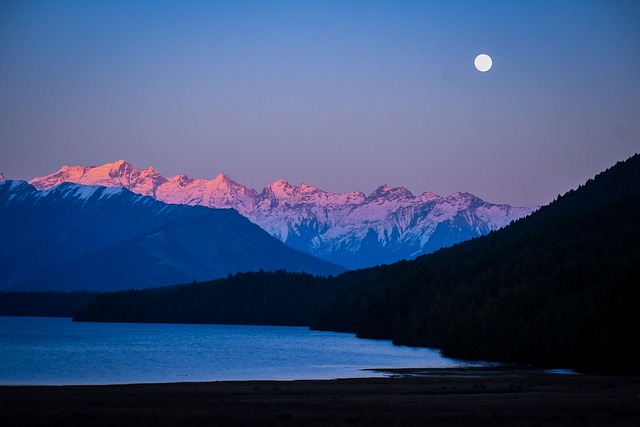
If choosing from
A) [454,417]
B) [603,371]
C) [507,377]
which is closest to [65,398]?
[454,417]

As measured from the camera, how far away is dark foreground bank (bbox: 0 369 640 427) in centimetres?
4872

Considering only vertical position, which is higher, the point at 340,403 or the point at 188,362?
the point at 188,362

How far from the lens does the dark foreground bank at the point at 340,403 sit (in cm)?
4872

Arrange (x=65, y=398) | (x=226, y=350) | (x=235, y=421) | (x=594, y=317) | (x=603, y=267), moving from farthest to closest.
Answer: (x=226, y=350) → (x=603, y=267) → (x=594, y=317) → (x=65, y=398) → (x=235, y=421)

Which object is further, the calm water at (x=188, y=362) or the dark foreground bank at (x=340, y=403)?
the calm water at (x=188, y=362)

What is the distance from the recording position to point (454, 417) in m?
50.2

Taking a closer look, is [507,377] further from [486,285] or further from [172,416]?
[486,285]

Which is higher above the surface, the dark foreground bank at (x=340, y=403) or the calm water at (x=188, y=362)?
the calm water at (x=188, y=362)

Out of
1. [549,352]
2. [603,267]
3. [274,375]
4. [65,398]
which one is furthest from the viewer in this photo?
[603,267]

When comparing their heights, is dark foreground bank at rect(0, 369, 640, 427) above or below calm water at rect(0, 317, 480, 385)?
below

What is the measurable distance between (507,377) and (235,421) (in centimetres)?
4496

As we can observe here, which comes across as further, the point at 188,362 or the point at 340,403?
the point at 188,362

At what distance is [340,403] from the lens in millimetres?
59844

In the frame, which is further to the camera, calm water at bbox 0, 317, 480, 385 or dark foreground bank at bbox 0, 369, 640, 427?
calm water at bbox 0, 317, 480, 385
